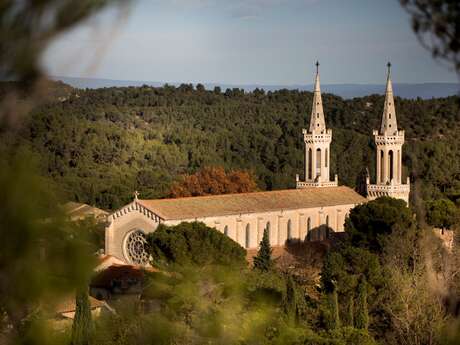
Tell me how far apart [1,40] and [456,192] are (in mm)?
53101

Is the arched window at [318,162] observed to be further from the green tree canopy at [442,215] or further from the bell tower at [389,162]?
the green tree canopy at [442,215]

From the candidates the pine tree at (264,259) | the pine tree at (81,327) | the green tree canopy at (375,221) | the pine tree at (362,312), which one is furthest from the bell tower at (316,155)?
the pine tree at (81,327)

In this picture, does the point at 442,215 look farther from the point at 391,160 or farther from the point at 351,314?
the point at 351,314

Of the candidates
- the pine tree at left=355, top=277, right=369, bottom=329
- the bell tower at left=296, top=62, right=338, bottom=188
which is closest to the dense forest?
the bell tower at left=296, top=62, right=338, bottom=188

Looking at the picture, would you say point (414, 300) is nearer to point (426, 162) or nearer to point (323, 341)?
point (323, 341)

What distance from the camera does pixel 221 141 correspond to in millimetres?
77562

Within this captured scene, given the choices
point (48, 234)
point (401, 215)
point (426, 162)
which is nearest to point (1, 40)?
point (48, 234)

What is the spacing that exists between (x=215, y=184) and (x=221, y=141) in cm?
2315

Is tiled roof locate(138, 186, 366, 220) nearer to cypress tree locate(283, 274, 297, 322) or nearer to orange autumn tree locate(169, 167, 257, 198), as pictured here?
orange autumn tree locate(169, 167, 257, 198)

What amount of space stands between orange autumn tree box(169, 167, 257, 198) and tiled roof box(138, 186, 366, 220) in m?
10.1

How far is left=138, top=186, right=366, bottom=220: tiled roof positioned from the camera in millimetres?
35281

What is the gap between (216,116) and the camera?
306 ft

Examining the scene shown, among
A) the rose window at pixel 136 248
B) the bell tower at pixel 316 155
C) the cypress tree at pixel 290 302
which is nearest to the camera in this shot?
the cypress tree at pixel 290 302

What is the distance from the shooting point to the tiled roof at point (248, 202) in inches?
1389
